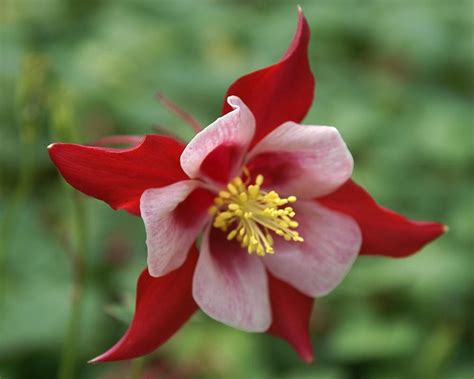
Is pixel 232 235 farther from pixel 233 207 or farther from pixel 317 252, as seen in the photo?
pixel 317 252

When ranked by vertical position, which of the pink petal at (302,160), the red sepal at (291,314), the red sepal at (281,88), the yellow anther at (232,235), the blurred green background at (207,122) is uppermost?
the red sepal at (281,88)

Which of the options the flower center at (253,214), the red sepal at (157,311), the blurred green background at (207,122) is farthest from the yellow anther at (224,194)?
the blurred green background at (207,122)

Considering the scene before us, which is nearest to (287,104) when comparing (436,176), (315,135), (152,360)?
(315,135)

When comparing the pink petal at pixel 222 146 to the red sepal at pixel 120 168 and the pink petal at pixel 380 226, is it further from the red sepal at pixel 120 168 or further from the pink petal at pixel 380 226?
the pink petal at pixel 380 226

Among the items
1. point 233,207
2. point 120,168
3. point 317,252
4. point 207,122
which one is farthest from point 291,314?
point 207,122

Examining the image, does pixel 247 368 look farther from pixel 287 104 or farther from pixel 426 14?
pixel 426 14
